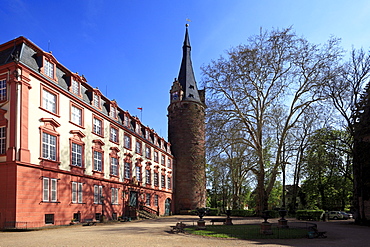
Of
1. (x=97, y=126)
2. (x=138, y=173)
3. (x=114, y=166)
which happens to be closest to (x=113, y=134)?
(x=114, y=166)

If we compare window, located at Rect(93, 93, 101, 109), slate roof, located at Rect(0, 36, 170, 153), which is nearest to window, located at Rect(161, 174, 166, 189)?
window, located at Rect(93, 93, 101, 109)

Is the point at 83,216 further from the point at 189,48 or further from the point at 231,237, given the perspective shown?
the point at 189,48

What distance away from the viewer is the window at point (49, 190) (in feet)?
73.4

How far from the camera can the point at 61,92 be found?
82.0 ft

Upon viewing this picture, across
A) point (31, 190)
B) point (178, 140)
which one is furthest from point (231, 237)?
point (178, 140)

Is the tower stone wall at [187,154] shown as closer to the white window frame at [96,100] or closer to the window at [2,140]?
the white window frame at [96,100]

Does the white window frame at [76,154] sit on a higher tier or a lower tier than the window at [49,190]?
higher

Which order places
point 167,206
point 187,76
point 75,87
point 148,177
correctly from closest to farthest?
point 75,87, point 148,177, point 167,206, point 187,76

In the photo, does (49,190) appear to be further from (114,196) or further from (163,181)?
(163,181)

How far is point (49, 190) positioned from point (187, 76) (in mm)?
38234

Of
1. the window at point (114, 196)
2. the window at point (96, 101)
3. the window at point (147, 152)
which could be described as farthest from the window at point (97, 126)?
the window at point (147, 152)

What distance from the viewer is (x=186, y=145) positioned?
53188 mm

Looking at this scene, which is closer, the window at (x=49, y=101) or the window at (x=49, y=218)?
the window at (x=49, y=218)

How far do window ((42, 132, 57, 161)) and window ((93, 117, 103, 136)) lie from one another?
628 centimetres
